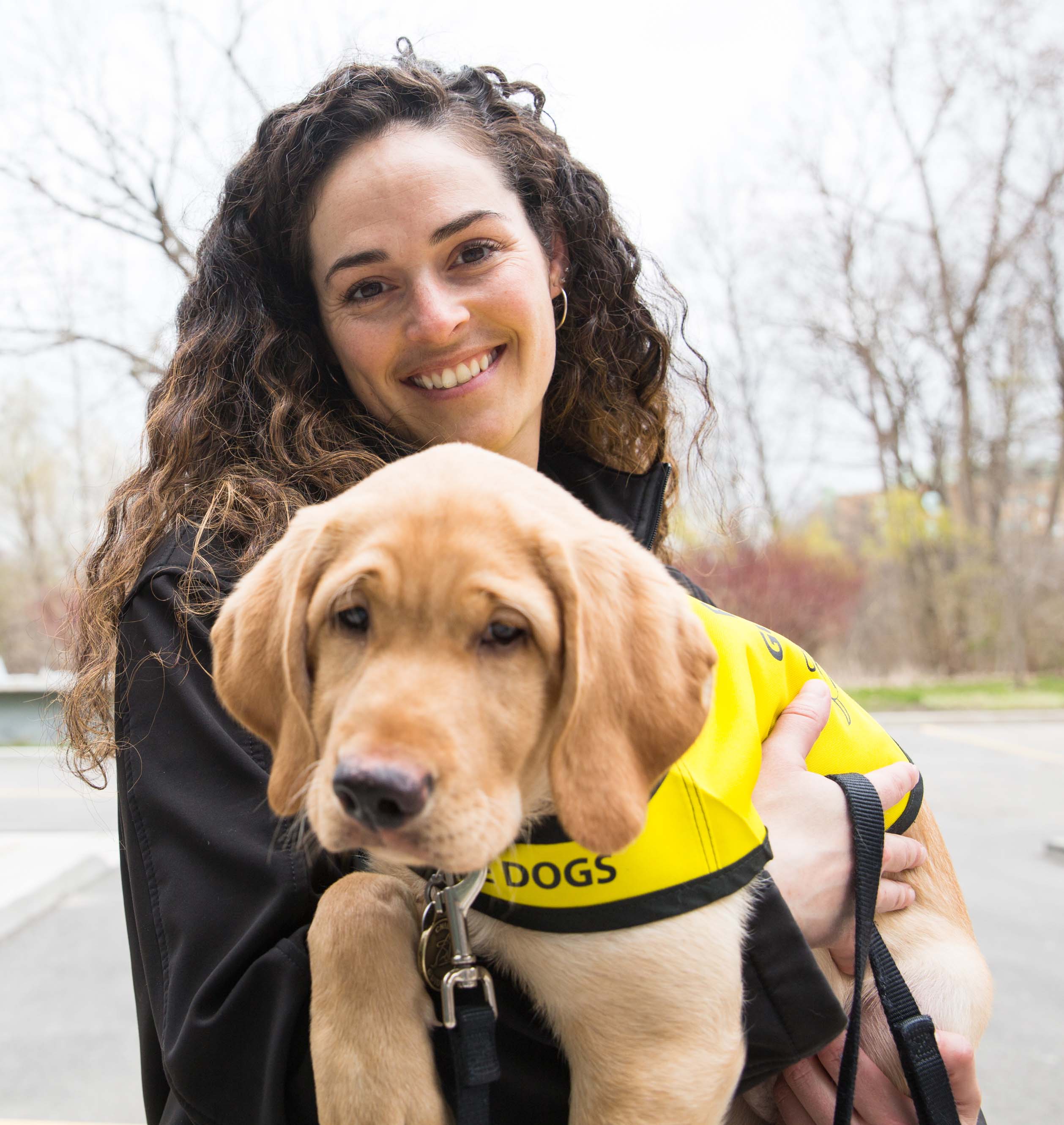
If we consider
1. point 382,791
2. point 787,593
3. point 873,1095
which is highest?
point 382,791

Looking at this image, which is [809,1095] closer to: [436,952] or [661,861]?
[661,861]

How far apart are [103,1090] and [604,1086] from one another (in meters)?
4.35

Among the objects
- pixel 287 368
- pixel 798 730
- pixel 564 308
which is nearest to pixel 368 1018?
pixel 798 730

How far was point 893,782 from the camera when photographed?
6.92 feet

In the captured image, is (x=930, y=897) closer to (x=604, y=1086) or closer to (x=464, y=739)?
(x=604, y=1086)

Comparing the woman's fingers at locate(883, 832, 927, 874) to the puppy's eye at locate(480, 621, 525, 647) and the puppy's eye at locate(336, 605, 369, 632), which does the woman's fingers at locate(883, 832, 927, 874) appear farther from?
the puppy's eye at locate(336, 605, 369, 632)

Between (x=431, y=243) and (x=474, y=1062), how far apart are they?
1.78 m

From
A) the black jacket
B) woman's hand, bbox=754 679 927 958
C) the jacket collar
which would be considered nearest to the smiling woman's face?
the jacket collar

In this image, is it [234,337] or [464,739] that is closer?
[464,739]

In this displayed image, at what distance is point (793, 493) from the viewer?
22062 mm

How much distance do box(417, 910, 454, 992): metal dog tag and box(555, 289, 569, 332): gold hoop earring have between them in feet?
6.43

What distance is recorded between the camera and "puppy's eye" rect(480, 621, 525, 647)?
164cm

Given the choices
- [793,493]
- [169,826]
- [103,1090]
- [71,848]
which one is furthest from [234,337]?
[793,493]

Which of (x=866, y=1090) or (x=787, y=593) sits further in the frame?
(x=787, y=593)
